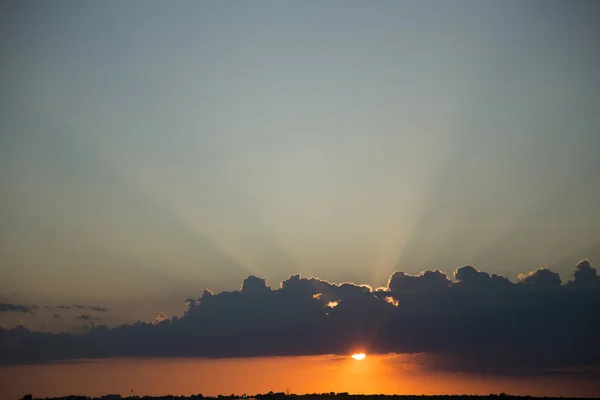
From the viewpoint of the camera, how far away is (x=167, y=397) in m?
172

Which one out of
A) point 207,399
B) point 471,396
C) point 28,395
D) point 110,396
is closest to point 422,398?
point 471,396

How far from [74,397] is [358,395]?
78.9 m

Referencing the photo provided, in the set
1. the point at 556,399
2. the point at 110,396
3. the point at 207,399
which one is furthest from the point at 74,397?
the point at 556,399

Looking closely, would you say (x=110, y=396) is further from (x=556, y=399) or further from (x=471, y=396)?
(x=556, y=399)

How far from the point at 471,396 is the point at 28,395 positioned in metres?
125

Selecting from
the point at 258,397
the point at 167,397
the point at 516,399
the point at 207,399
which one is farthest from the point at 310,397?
the point at 516,399

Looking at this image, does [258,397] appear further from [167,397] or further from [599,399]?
[599,399]

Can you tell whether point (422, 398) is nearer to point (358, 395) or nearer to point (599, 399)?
point (358, 395)

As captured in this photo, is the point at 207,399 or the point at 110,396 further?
the point at 110,396

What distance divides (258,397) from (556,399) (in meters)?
85.8

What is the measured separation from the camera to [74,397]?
16562 cm

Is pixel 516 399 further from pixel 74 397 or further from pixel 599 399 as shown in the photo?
pixel 74 397

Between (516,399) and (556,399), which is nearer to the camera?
(516,399)

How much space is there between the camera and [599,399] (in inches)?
6447
